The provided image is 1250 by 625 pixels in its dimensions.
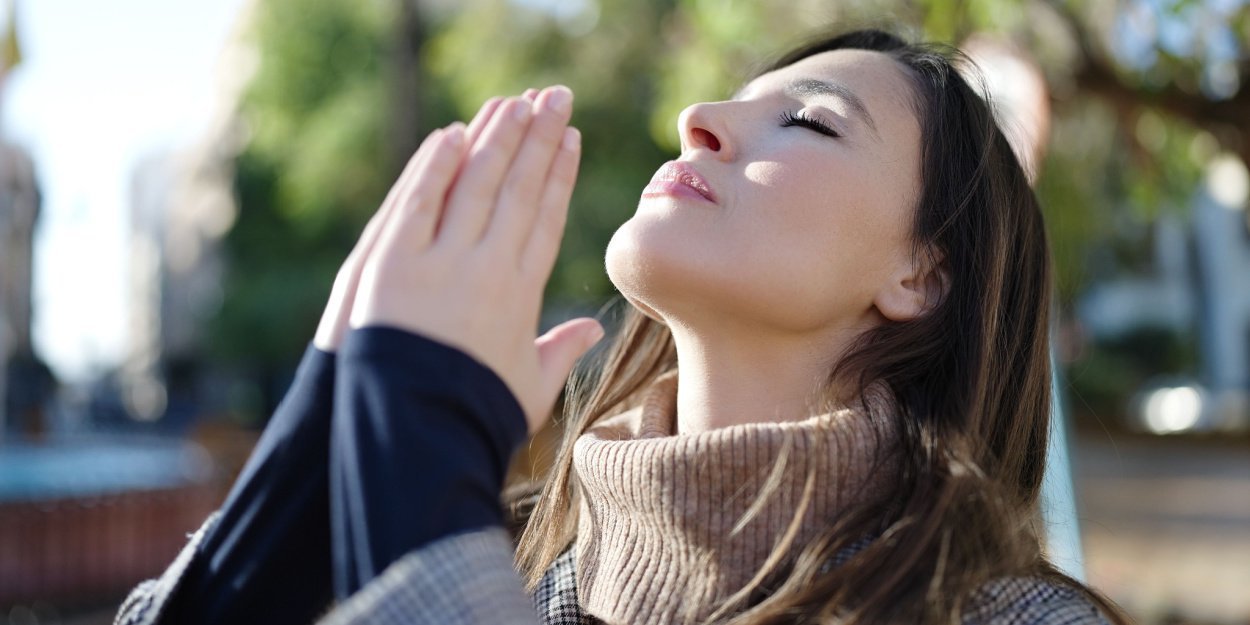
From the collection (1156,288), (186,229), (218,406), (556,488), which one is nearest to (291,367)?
(218,406)

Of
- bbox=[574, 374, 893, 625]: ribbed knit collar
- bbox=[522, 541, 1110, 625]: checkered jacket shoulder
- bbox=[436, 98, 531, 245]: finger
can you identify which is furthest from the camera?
bbox=[574, 374, 893, 625]: ribbed knit collar

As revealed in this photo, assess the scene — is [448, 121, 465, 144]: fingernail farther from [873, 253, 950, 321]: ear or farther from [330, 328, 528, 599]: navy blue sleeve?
[873, 253, 950, 321]: ear

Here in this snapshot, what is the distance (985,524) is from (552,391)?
2.00 feet

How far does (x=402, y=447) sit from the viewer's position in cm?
107

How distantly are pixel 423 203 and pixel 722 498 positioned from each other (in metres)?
0.62

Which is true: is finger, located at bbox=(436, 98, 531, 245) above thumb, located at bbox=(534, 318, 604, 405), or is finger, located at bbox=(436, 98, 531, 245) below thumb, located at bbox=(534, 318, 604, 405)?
above

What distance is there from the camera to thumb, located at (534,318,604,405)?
4.06ft

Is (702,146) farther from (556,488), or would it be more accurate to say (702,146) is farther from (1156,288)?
(1156,288)

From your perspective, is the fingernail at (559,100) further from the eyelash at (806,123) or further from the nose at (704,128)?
the eyelash at (806,123)

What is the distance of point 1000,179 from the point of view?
1.95 m

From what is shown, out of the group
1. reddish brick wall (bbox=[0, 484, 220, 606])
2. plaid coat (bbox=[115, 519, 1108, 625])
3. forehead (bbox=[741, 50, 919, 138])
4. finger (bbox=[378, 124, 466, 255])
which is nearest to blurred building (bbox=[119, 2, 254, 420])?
reddish brick wall (bbox=[0, 484, 220, 606])

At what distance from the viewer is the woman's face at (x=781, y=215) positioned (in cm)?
165

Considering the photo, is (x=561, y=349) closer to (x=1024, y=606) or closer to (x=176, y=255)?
(x=1024, y=606)

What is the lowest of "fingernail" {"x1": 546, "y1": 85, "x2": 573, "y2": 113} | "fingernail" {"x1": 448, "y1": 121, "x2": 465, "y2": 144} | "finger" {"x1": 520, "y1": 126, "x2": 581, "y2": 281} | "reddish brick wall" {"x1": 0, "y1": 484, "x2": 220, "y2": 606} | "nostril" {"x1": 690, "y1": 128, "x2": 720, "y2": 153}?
"reddish brick wall" {"x1": 0, "y1": 484, "x2": 220, "y2": 606}
